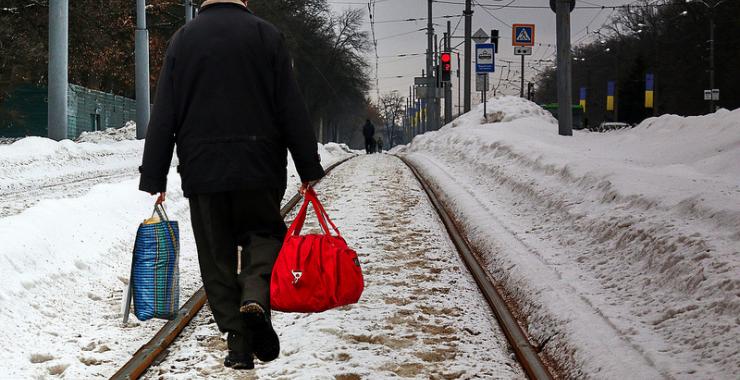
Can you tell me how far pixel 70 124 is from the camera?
113 ft

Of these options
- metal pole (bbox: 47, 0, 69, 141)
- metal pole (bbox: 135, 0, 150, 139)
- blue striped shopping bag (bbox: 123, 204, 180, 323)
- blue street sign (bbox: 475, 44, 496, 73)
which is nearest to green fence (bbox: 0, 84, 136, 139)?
metal pole (bbox: 135, 0, 150, 139)

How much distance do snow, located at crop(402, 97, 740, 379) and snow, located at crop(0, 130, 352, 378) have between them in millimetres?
2473

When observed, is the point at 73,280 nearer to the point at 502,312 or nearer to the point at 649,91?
the point at 502,312

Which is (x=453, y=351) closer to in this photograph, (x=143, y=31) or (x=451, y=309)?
(x=451, y=309)

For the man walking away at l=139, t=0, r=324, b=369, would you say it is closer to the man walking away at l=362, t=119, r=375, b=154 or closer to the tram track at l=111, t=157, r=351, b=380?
the tram track at l=111, t=157, r=351, b=380

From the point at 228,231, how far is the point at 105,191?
7.56 metres

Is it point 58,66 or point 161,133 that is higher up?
point 58,66

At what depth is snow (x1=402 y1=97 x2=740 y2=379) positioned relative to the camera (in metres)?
4.92

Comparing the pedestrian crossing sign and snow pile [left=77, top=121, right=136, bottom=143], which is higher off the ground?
the pedestrian crossing sign

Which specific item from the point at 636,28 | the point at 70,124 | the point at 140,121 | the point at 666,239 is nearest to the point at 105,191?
the point at 666,239

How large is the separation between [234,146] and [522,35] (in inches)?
957

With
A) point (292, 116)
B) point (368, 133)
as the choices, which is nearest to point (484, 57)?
point (368, 133)

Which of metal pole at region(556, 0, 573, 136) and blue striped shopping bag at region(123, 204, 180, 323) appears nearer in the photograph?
blue striped shopping bag at region(123, 204, 180, 323)

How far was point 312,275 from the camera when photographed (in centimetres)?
433
